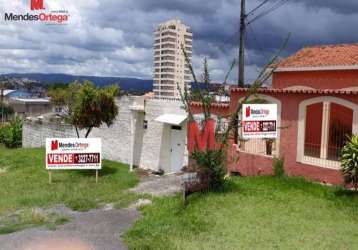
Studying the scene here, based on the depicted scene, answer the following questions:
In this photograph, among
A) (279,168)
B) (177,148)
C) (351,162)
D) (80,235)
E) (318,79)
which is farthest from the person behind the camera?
(318,79)

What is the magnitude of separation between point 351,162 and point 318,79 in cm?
785

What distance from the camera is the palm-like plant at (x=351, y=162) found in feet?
34.6

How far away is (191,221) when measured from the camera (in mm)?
9016

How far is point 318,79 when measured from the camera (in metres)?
17.7

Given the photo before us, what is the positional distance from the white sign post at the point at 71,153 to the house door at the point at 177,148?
357 centimetres

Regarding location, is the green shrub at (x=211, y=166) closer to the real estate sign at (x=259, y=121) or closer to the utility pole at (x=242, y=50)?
the real estate sign at (x=259, y=121)

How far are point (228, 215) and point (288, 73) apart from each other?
11.5 meters

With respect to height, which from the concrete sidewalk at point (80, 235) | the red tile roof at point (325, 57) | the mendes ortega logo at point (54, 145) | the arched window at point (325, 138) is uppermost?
the red tile roof at point (325, 57)

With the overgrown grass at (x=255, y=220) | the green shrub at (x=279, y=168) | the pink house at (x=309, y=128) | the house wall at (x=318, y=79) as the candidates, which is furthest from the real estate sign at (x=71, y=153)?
the house wall at (x=318, y=79)

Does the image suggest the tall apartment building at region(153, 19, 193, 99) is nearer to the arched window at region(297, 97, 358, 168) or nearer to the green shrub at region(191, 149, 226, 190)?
the arched window at region(297, 97, 358, 168)

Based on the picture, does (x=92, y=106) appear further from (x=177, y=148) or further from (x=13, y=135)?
(x=13, y=135)

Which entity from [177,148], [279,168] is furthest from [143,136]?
[279,168]

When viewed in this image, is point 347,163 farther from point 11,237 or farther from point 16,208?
point 16,208

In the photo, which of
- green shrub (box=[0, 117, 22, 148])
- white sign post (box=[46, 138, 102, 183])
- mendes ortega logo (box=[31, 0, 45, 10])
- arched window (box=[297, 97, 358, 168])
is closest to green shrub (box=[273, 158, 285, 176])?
arched window (box=[297, 97, 358, 168])
